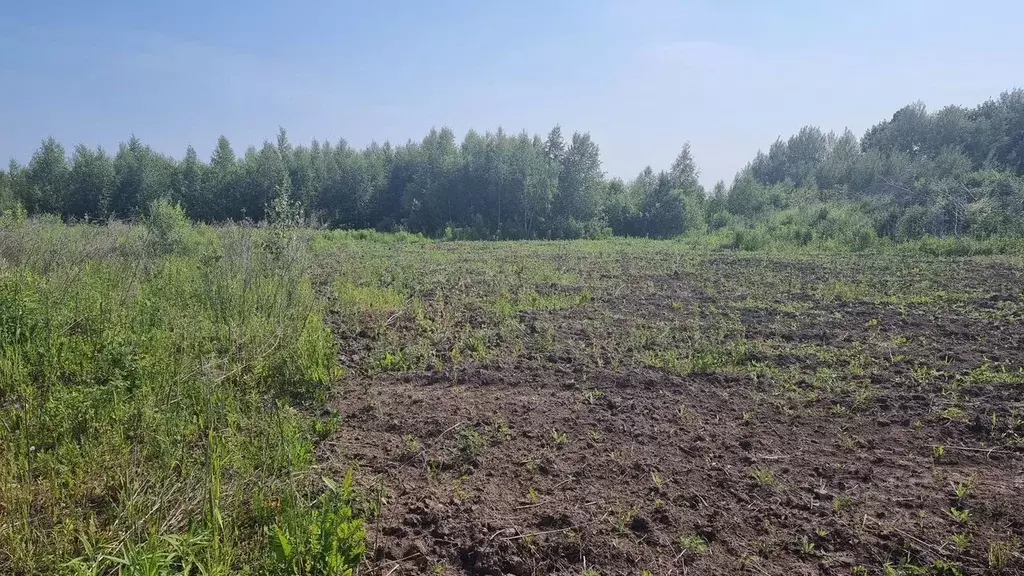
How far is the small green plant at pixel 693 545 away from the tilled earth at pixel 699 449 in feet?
0.03

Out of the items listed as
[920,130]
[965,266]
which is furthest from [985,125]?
[965,266]

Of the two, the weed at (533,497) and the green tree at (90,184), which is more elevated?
the green tree at (90,184)

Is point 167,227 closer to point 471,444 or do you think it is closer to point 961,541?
point 471,444

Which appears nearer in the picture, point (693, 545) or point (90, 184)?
point (693, 545)

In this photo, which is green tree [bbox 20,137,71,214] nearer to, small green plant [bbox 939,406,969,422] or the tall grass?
the tall grass

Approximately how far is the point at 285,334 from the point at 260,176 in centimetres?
3622

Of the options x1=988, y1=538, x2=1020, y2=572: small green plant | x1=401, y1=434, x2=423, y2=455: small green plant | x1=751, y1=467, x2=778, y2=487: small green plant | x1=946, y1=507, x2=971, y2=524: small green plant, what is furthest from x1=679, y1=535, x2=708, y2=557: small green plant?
x1=401, y1=434, x2=423, y2=455: small green plant

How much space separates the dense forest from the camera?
32781mm

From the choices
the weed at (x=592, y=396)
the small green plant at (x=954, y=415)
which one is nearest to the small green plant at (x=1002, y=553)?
the small green plant at (x=954, y=415)

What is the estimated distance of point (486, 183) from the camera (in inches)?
1353

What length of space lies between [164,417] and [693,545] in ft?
10.6

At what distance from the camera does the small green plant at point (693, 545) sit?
271 cm

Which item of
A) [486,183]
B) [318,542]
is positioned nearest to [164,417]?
[318,542]

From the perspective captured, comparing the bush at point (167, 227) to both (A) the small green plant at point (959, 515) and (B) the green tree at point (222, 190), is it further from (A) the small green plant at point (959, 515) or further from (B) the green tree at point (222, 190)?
(B) the green tree at point (222, 190)
